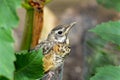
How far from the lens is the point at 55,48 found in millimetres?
1852

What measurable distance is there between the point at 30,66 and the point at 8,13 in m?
0.24

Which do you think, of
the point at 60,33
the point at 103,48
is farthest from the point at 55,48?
the point at 103,48

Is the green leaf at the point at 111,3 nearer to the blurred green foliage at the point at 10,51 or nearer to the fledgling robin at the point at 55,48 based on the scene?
the fledgling robin at the point at 55,48

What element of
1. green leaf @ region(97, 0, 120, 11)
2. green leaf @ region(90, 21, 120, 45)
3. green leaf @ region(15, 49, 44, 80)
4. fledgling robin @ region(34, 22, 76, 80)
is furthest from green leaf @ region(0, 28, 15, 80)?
green leaf @ region(97, 0, 120, 11)

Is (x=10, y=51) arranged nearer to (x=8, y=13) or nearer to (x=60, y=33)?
(x=8, y=13)

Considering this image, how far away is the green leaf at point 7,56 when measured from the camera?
1299 mm

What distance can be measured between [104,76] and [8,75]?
468mm

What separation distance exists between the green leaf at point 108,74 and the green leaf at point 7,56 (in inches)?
16.7

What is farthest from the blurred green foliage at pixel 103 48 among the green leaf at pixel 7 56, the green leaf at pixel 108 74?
the green leaf at pixel 7 56

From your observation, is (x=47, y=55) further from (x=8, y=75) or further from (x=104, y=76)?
(x=8, y=75)

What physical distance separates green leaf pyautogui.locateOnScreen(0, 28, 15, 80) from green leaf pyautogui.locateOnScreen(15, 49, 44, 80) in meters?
0.20

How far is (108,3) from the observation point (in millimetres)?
2346

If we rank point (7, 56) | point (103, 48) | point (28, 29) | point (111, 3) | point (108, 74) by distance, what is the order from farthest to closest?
point (103, 48)
point (111, 3)
point (28, 29)
point (108, 74)
point (7, 56)

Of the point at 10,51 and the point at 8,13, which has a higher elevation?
the point at 8,13
